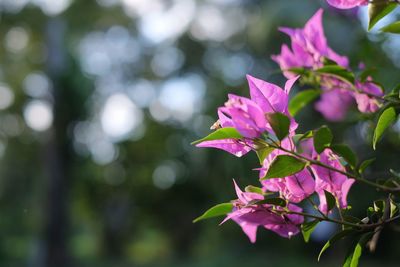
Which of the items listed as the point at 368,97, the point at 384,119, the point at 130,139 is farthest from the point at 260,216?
the point at 130,139

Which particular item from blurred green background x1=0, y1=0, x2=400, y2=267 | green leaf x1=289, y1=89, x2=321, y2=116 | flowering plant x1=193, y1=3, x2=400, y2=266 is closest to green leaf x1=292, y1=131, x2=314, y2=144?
flowering plant x1=193, y1=3, x2=400, y2=266

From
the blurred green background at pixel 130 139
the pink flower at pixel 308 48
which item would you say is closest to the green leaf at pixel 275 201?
the pink flower at pixel 308 48

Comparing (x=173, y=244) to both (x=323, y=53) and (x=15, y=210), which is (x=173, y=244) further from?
(x=323, y=53)

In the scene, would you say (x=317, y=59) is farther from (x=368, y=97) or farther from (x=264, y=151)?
(x=264, y=151)

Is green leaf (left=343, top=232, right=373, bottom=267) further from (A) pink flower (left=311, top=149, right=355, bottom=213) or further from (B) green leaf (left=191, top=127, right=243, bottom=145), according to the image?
(B) green leaf (left=191, top=127, right=243, bottom=145)

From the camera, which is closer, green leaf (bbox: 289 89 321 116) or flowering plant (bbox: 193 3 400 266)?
flowering plant (bbox: 193 3 400 266)
